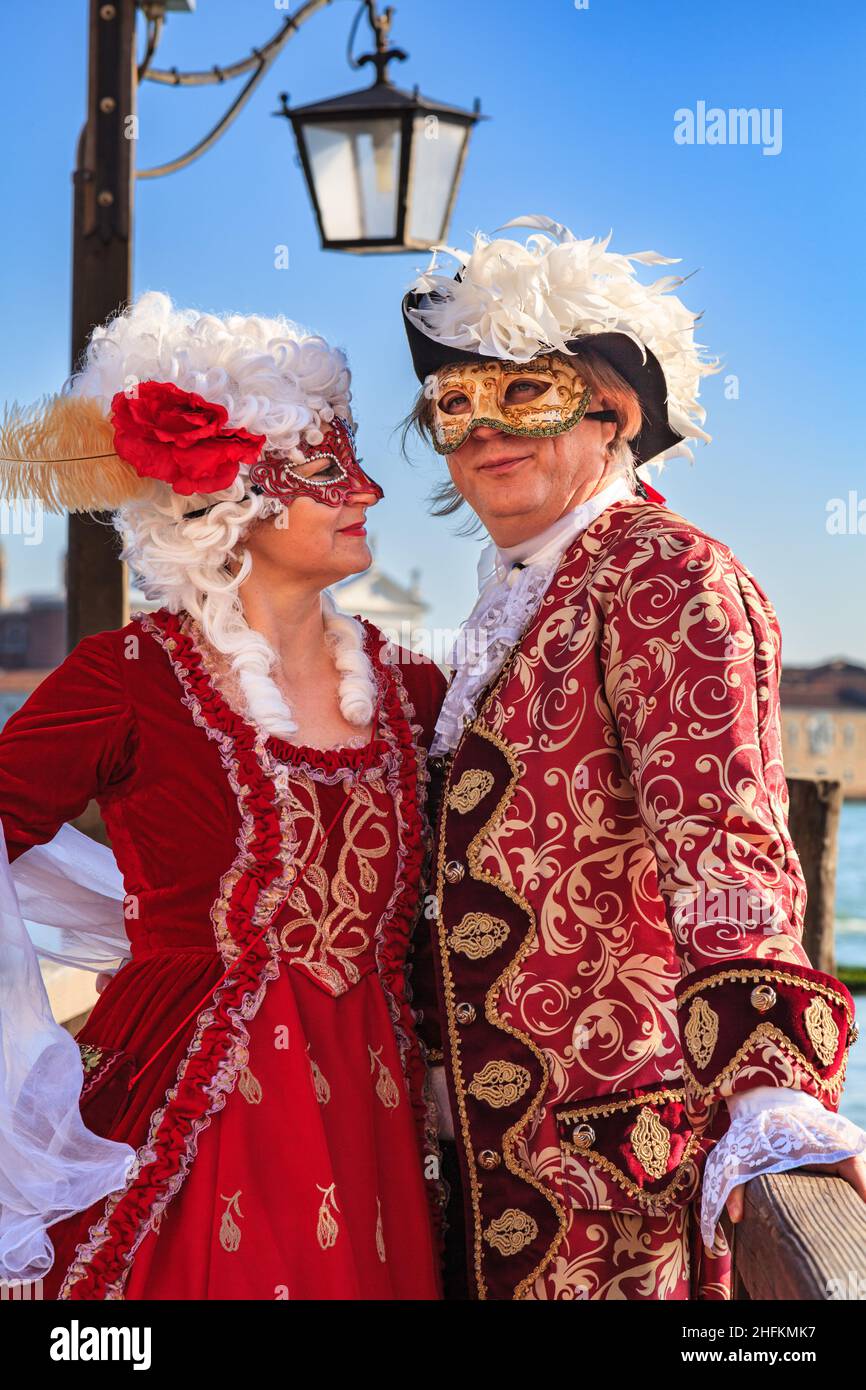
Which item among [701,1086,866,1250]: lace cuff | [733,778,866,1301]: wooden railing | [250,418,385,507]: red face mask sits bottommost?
[733,778,866,1301]: wooden railing

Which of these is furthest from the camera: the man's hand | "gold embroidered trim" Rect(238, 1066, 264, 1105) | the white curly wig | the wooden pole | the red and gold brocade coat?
the wooden pole

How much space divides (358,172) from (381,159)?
8 cm

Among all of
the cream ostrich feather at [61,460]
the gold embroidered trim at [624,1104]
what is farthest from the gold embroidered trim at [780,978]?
the cream ostrich feather at [61,460]

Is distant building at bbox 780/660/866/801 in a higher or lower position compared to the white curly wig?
lower

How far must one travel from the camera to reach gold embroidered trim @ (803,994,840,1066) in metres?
1.53

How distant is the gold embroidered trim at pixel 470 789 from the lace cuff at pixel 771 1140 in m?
0.60

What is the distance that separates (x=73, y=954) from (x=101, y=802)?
0.42m

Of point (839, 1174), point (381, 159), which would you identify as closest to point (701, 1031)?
point (839, 1174)

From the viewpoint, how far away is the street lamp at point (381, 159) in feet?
13.4

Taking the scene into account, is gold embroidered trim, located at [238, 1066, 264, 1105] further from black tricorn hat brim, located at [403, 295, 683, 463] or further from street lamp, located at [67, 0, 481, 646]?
street lamp, located at [67, 0, 481, 646]

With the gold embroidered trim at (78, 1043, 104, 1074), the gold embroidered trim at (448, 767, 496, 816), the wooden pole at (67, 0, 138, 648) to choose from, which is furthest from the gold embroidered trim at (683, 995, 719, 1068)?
the wooden pole at (67, 0, 138, 648)

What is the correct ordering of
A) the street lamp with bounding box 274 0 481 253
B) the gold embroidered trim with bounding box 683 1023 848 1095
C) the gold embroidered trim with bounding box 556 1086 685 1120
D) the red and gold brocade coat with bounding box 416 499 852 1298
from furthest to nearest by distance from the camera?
1. the street lamp with bounding box 274 0 481 253
2. the gold embroidered trim with bounding box 556 1086 685 1120
3. the red and gold brocade coat with bounding box 416 499 852 1298
4. the gold embroidered trim with bounding box 683 1023 848 1095

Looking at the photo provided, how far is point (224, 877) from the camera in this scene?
6.84 ft

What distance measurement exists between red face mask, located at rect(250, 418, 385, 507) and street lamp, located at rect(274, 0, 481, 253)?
2.07 m
